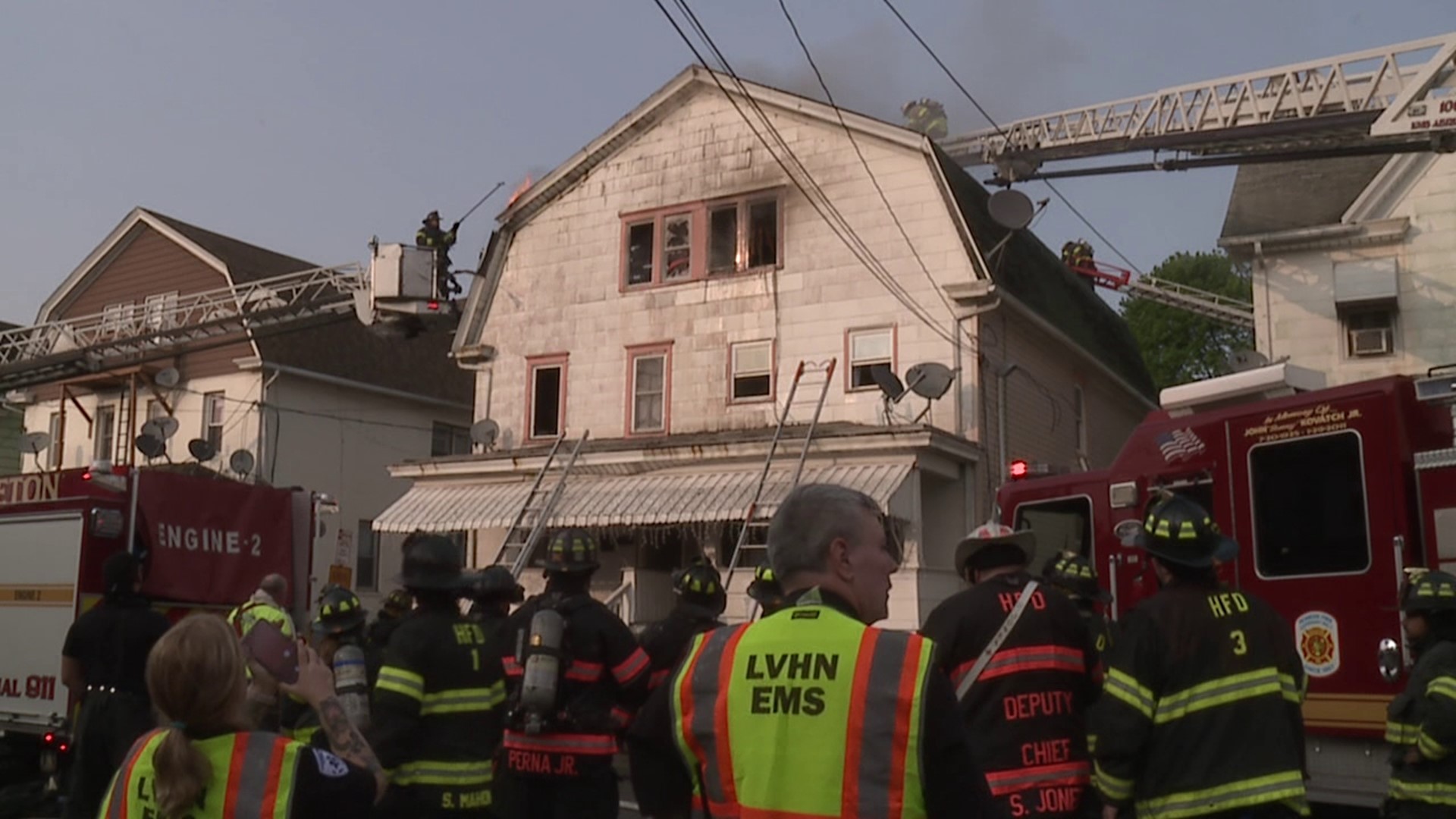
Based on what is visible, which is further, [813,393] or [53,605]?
[813,393]

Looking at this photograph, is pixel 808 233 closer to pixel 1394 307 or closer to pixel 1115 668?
pixel 1394 307

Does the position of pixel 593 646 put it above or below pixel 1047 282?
below

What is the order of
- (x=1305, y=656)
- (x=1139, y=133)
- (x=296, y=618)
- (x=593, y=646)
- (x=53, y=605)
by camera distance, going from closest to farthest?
(x=593, y=646) < (x=1305, y=656) < (x=53, y=605) < (x=296, y=618) < (x=1139, y=133)

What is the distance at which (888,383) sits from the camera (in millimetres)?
17812

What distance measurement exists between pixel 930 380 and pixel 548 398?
7.10 metres

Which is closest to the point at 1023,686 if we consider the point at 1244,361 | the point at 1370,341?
the point at 1244,361

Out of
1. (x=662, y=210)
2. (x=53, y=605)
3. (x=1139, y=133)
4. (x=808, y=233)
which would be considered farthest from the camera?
(x=1139, y=133)

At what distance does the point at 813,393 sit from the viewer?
19.4 m

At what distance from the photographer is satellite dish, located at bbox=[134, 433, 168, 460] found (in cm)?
2233

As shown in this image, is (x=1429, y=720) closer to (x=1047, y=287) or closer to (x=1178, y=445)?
(x=1178, y=445)

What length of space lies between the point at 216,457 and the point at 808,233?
43.7 feet

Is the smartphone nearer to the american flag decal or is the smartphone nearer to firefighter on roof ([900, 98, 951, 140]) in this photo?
the american flag decal

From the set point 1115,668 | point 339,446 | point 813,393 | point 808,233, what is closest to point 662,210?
point 808,233

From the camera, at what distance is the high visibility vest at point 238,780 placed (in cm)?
297
